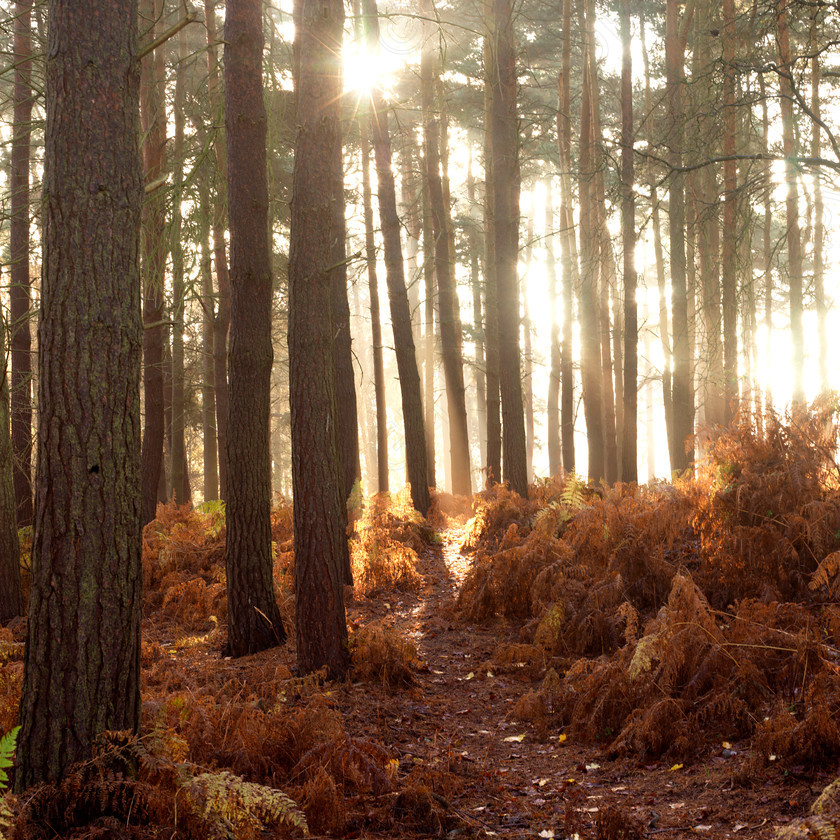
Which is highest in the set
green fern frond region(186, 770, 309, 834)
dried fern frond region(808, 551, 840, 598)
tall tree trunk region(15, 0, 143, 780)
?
tall tree trunk region(15, 0, 143, 780)

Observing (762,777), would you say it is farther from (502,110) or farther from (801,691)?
(502,110)

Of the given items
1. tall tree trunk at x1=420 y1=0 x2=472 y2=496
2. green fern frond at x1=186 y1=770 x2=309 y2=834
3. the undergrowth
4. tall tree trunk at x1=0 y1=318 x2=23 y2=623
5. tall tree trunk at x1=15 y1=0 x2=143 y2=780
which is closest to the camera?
green fern frond at x1=186 y1=770 x2=309 y2=834

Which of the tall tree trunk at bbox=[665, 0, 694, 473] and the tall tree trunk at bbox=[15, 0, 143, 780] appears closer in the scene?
the tall tree trunk at bbox=[15, 0, 143, 780]

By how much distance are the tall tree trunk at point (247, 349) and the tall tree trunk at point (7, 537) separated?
2686 millimetres

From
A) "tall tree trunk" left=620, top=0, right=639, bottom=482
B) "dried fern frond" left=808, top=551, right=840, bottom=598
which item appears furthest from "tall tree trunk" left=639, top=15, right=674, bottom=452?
"dried fern frond" left=808, top=551, right=840, bottom=598

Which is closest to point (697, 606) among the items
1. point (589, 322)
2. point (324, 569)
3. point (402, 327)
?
point (324, 569)

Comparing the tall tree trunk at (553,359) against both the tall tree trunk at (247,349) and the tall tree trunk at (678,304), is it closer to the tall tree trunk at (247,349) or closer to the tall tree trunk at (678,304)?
the tall tree trunk at (678,304)

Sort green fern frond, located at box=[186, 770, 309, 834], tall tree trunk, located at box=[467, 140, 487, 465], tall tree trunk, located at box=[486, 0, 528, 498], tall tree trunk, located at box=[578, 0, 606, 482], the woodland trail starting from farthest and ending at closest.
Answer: tall tree trunk, located at box=[467, 140, 487, 465]
tall tree trunk, located at box=[578, 0, 606, 482]
tall tree trunk, located at box=[486, 0, 528, 498]
the woodland trail
green fern frond, located at box=[186, 770, 309, 834]

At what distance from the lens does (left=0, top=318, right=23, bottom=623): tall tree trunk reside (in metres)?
7.57

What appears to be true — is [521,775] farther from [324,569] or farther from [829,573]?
[829,573]

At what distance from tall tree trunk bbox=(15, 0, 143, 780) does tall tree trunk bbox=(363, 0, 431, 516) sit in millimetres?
9638

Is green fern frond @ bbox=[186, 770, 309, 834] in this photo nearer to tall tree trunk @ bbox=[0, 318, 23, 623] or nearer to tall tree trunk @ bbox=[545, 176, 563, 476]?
tall tree trunk @ bbox=[0, 318, 23, 623]

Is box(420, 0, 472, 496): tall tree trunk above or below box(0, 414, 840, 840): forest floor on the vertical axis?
above

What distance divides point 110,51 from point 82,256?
40.4 inches
